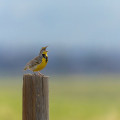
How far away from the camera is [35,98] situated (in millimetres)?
5301

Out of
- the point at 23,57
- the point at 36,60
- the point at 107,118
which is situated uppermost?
the point at 23,57

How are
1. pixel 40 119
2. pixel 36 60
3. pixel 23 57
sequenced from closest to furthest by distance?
pixel 40 119 → pixel 36 60 → pixel 23 57

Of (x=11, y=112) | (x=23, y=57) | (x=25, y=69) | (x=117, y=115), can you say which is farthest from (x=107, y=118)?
(x=23, y=57)

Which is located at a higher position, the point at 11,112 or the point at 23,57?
the point at 23,57

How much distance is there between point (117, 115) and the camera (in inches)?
745

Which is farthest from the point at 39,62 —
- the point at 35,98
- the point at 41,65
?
the point at 35,98

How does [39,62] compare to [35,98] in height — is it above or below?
above

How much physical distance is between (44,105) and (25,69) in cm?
234

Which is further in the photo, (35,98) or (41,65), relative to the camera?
(41,65)

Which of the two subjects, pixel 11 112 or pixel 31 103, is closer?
Result: pixel 31 103

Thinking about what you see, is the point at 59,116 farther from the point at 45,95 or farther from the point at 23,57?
the point at 23,57

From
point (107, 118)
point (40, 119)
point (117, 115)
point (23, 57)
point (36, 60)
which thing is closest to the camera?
point (40, 119)

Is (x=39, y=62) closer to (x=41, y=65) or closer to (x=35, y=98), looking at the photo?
(x=41, y=65)

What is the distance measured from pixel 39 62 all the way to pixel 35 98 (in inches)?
86.0
